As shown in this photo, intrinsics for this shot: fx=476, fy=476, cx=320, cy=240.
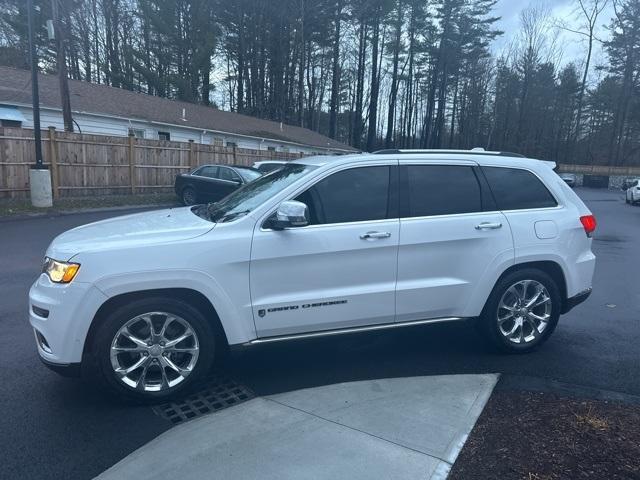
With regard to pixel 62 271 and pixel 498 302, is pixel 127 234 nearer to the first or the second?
pixel 62 271

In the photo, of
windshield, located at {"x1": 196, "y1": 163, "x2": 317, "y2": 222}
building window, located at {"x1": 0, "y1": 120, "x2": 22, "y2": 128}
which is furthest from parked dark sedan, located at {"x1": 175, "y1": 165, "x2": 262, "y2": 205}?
windshield, located at {"x1": 196, "y1": 163, "x2": 317, "y2": 222}

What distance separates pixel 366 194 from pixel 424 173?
62 centimetres

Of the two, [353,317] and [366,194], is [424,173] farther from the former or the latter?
[353,317]

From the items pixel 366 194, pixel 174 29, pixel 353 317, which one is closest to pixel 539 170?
pixel 366 194

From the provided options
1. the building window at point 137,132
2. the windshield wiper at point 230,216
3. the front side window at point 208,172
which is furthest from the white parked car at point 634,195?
the windshield wiper at point 230,216

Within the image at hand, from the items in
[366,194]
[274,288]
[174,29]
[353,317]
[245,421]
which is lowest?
[245,421]

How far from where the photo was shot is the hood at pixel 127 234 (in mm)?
3322

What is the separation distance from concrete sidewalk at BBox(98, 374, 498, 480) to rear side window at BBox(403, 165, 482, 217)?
1473 mm

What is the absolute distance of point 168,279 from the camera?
3348 millimetres

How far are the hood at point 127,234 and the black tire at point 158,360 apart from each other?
43cm

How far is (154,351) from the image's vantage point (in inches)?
136

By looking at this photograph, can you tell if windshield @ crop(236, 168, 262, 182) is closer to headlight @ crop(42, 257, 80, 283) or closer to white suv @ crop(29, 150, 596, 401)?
white suv @ crop(29, 150, 596, 401)

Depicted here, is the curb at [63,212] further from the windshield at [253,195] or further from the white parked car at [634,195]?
the white parked car at [634,195]

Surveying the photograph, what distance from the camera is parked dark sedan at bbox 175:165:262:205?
16375mm
